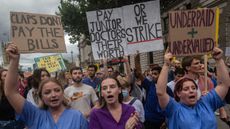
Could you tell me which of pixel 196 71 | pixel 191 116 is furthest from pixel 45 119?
pixel 196 71

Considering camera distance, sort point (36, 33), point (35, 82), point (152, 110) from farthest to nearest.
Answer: point (152, 110)
point (35, 82)
point (36, 33)

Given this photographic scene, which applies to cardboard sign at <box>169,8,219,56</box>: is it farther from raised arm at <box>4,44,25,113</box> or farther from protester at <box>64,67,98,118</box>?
raised arm at <box>4,44,25,113</box>

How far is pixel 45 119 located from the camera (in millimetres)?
3947

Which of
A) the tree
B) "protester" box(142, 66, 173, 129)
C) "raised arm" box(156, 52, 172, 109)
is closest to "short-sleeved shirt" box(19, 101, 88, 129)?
"raised arm" box(156, 52, 172, 109)

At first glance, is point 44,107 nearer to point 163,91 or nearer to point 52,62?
point 163,91

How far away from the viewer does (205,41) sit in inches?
215

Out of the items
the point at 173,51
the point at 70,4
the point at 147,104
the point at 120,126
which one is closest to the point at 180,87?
the point at 120,126

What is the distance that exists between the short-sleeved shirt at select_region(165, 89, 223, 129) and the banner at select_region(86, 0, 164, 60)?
381cm

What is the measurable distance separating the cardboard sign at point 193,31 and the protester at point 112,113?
4.30 ft

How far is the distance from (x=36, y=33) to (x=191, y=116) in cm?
291

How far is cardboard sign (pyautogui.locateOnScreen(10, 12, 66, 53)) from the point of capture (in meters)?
5.85

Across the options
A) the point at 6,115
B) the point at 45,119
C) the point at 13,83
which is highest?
the point at 13,83

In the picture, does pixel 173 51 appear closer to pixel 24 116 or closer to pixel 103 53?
pixel 24 116

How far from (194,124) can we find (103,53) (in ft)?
14.7
